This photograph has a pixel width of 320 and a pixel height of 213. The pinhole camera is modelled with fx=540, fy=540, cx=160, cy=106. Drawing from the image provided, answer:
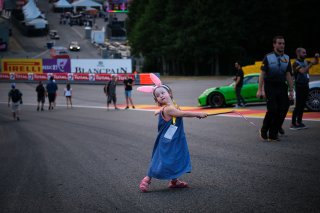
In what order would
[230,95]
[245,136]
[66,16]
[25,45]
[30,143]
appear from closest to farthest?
1. [245,136]
2. [30,143]
3. [230,95]
4. [25,45]
5. [66,16]

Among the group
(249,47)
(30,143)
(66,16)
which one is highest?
(66,16)

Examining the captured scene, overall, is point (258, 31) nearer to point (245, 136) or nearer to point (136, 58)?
point (136, 58)

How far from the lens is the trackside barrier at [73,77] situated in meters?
45.0

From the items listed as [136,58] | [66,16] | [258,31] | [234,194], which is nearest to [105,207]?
[234,194]

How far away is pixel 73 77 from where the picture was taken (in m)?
50.5

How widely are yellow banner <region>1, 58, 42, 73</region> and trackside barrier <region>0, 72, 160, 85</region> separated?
1.08 m

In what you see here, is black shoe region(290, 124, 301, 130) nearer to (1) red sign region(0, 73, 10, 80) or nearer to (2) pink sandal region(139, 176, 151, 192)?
(2) pink sandal region(139, 176, 151, 192)

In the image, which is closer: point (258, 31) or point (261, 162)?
point (261, 162)

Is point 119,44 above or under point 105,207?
above

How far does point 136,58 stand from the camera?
7531 centimetres

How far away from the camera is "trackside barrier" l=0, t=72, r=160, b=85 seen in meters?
45.0

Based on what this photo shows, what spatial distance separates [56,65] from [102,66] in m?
5.66

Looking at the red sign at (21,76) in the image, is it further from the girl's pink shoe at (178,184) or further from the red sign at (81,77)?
the girl's pink shoe at (178,184)

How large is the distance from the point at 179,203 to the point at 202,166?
2.46 m
